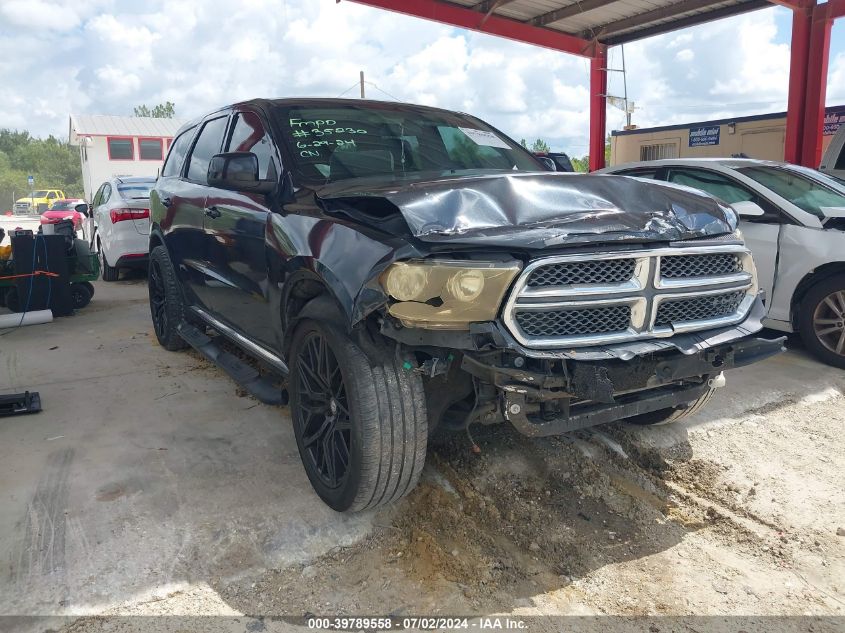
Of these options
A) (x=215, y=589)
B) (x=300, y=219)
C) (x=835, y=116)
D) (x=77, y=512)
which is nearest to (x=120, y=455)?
(x=77, y=512)

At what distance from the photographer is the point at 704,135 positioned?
16719 millimetres

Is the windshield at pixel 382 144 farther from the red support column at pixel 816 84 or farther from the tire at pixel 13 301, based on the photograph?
the red support column at pixel 816 84

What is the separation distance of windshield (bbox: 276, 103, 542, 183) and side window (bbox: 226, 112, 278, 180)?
0.43 ft

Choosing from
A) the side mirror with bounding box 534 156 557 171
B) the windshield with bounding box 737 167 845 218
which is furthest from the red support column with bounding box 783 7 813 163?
the side mirror with bounding box 534 156 557 171

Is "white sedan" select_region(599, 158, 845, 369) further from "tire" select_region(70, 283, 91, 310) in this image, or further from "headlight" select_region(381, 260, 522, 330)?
"tire" select_region(70, 283, 91, 310)

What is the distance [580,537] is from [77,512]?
2.24 meters

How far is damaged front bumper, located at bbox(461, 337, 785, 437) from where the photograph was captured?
238cm

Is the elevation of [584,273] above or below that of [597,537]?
above

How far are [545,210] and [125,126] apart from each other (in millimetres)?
41736

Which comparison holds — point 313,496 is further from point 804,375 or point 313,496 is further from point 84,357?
point 804,375

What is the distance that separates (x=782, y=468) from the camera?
137 inches

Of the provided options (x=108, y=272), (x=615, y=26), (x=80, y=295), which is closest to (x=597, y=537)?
(x=80, y=295)

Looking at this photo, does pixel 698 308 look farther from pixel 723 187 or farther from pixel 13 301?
pixel 13 301

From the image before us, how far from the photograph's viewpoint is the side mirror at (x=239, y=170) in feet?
10.8
